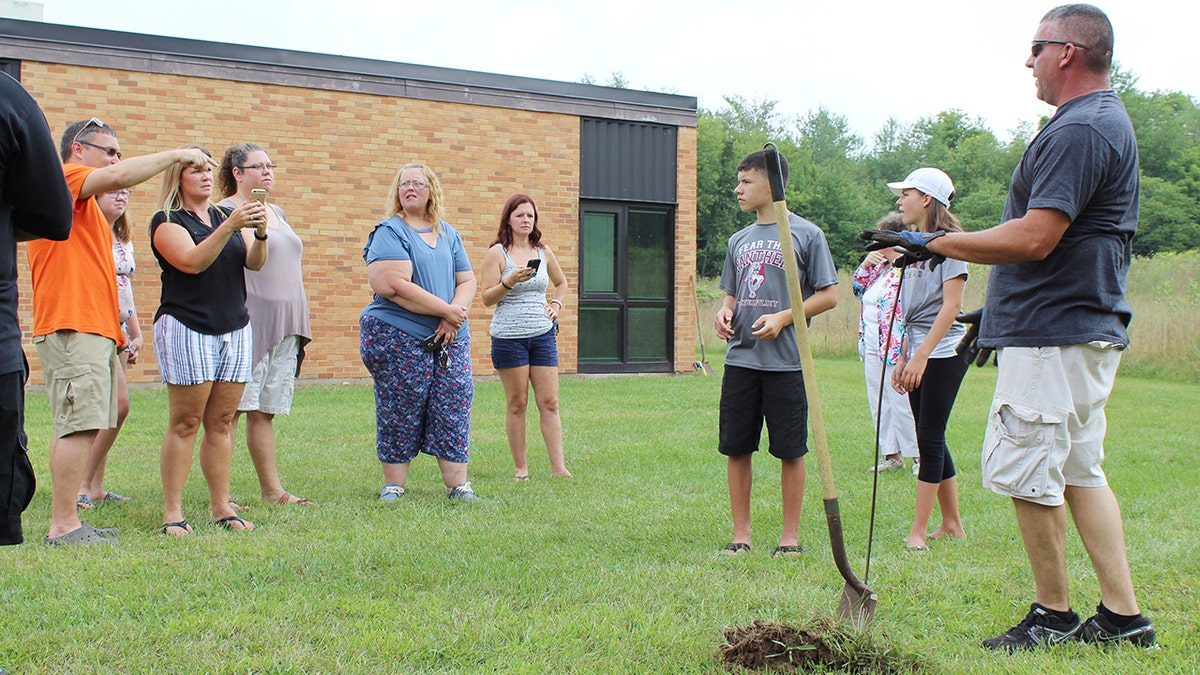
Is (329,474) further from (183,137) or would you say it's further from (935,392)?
(183,137)

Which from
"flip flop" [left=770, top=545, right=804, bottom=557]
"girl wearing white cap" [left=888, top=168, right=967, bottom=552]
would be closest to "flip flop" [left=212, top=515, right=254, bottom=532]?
Answer: "flip flop" [left=770, top=545, right=804, bottom=557]

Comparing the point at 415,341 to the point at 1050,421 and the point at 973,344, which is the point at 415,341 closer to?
the point at 973,344

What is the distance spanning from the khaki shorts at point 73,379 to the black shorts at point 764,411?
2994mm

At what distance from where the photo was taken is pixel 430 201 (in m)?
6.12

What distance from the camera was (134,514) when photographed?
5.37 metres

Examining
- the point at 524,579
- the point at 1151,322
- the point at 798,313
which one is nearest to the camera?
the point at 798,313

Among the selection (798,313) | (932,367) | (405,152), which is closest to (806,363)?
(798,313)

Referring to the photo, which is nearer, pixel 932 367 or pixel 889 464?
pixel 932 367

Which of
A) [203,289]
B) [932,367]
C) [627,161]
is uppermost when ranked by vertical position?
[627,161]

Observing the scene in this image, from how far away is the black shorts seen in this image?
4.71m

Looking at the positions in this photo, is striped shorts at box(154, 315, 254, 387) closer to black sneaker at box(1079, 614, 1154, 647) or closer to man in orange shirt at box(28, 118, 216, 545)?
man in orange shirt at box(28, 118, 216, 545)

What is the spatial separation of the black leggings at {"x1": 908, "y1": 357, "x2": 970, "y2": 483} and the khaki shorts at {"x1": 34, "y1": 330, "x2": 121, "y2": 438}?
3.99 m

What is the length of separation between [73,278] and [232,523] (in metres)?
1.46

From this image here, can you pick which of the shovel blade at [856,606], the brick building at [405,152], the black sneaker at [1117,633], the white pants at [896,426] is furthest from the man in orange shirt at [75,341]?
the brick building at [405,152]
